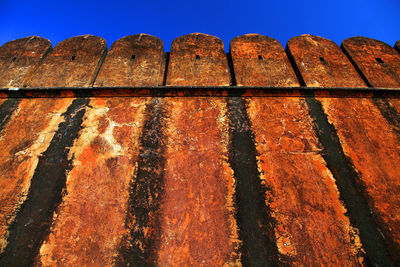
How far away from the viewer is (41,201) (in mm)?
1600

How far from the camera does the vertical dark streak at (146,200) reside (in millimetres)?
1409

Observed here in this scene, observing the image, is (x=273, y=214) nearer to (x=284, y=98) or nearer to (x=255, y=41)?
(x=284, y=98)

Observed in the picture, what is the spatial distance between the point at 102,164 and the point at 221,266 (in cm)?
118

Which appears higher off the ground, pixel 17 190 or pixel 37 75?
pixel 37 75

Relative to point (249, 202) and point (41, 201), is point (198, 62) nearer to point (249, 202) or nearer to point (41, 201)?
point (249, 202)

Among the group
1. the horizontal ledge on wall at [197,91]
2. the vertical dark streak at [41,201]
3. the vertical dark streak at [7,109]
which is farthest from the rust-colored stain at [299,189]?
the vertical dark streak at [7,109]

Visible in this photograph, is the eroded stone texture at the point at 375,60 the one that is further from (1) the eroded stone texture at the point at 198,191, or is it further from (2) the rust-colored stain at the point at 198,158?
(1) the eroded stone texture at the point at 198,191

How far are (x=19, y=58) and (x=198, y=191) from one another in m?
2.74

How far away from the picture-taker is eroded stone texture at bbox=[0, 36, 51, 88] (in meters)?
2.37

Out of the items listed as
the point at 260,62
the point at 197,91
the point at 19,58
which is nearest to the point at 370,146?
the point at 260,62

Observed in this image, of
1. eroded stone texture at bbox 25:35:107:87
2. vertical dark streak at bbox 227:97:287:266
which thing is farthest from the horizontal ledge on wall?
vertical dark streak at bbox 227:97:287:266

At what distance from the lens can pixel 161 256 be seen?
1.40 m

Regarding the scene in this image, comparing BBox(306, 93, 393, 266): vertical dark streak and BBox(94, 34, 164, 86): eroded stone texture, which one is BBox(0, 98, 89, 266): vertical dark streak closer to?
BBox(94, 34, 164, 86): eroded stone texture

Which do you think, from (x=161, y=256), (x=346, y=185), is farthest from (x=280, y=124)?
(x=161, y=256)
